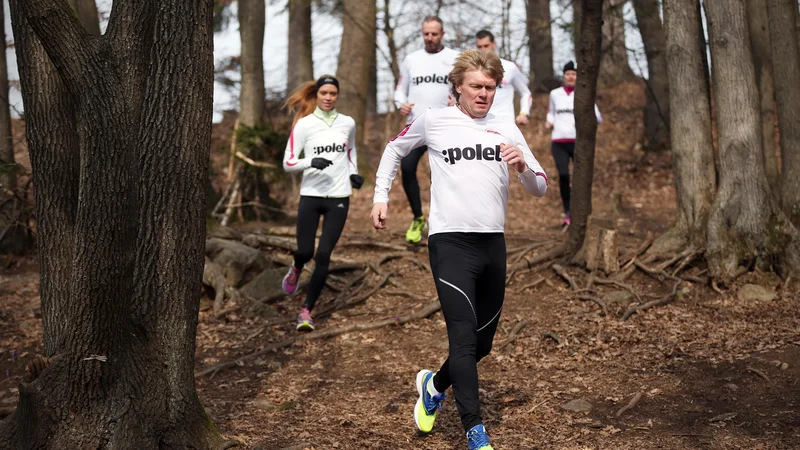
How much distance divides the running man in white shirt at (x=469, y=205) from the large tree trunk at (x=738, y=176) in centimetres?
409

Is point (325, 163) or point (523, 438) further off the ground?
point (325, 163)

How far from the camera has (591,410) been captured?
18.7 feet

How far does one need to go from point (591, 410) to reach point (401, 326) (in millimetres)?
2752

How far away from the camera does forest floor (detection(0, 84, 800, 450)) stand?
17.4 feet

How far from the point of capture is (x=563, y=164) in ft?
36.1

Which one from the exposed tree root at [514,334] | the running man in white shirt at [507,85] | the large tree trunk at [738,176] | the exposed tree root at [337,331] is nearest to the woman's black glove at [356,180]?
the exposed tree root at [337,331]

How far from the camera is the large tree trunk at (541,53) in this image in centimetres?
2209

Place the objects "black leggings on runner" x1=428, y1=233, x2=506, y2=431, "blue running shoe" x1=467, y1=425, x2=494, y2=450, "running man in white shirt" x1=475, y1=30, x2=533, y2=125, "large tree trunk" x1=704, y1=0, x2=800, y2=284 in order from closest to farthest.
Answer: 1. "blue running shoe" x1=467, y1=425, x2=494, y2=450
2. "black leggings on runner" x1=428, y1=233, x2=506, y2=431
3. "large tree trunk" x1=704, y1=0, x2=800, y2=284
4. "running man in white shirt" x1=475, y1=30, x2=533, y2=125

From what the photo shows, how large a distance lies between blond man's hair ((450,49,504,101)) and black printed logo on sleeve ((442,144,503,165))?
0.40 meters

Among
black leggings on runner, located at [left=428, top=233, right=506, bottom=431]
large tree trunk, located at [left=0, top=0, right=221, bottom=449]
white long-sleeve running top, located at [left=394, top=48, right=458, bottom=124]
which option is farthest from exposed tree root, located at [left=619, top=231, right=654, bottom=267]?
large tree trunk, located at [left=0, top=0, right=221, bottom=449]

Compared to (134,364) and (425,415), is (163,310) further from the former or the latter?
(425,415)

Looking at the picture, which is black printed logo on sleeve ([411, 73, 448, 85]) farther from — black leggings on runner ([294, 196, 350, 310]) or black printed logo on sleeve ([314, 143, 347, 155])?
black leggings on runner ([294, 196, 350, 310])

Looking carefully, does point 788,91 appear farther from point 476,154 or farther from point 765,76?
point 476,154

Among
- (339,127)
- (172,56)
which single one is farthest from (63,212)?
(339,127)
